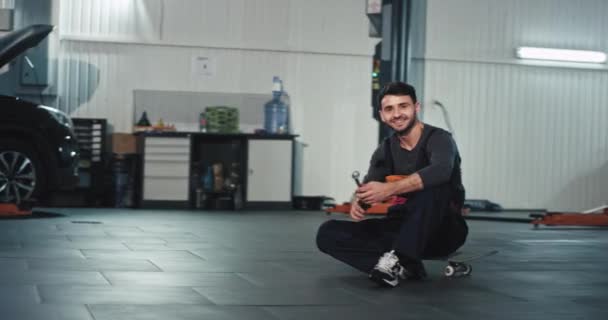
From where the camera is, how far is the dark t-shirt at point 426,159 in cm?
338

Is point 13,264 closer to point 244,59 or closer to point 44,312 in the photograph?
point 44,312

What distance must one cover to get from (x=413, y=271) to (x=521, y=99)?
26.8ft

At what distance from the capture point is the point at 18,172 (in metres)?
7.61

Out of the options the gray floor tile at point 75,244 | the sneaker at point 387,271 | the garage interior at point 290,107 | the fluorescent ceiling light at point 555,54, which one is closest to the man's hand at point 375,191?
the sneaker at point 387,271

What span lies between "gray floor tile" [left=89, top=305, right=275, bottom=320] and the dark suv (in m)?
5.06

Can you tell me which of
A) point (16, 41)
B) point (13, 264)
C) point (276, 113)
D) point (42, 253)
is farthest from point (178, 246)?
point (276, 113)

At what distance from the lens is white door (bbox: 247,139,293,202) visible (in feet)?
32.3

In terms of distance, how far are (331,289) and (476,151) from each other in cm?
814

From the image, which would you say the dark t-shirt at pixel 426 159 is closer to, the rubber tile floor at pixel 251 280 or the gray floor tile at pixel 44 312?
the rubber tile floor at pixel 251 280

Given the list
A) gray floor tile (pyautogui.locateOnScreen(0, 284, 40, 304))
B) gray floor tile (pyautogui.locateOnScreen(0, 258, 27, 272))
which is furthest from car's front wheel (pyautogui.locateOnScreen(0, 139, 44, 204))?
gray floor tile (pyautogui.locateOnScreen(0, 284, 40, 304))

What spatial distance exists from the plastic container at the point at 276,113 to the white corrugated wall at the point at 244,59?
18 centimetres

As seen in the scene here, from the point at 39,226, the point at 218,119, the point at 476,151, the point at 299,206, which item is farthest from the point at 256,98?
the point at 39,226

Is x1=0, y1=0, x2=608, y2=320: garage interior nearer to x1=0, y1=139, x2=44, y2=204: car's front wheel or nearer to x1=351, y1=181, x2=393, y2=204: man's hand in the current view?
x1=0, y1=139, x2=44, y2=204: car's front wheel

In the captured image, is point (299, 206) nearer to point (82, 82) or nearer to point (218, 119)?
point (218, 119)
